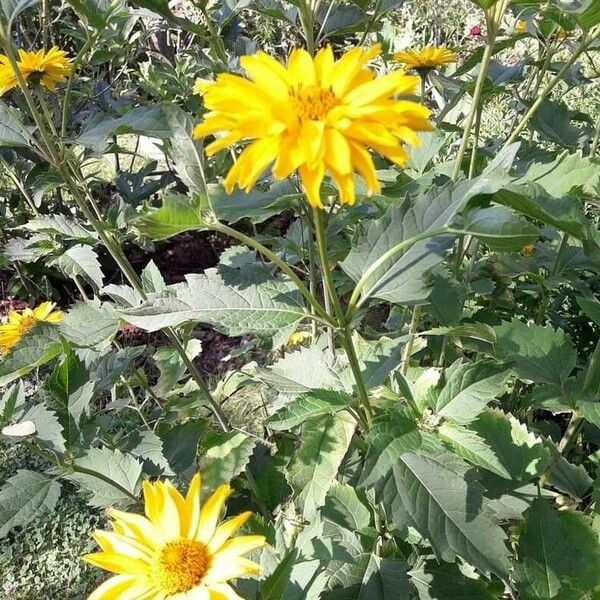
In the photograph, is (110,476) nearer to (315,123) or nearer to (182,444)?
(182,444)

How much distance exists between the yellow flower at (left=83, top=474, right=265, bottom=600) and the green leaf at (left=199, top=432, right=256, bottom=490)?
0.31m

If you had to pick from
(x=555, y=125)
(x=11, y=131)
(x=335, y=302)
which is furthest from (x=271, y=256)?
(x=555, y=125)

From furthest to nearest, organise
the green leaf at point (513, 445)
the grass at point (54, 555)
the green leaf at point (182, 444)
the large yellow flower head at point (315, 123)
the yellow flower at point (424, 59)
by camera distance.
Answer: the grass at point (54, 555) < the yellow flower at point (424, 59) < the green leaf at point (182, 444) < the green leaf at point (513, 445) < the large yellow flower head at point (315, 123)

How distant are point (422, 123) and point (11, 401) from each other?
3.00ft

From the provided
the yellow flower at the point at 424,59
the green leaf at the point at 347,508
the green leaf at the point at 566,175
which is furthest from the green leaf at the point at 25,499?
the yellow flower at the point at 424,59

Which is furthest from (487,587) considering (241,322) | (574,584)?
(241,322)

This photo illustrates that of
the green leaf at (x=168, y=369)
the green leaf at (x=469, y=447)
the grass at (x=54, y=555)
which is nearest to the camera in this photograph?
the green leaf at (x=469, y=447)

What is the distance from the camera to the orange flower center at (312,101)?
0.76 m

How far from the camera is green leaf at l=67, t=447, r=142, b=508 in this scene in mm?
1247

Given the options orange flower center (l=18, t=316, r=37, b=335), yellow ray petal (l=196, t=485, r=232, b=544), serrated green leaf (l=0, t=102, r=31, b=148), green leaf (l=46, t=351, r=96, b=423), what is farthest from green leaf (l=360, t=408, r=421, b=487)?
orange flower center (l=18, t=316, r=37, b=335)

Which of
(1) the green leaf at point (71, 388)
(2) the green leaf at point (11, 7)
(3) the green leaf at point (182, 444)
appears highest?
(2) the green leaf at point (11, 7)

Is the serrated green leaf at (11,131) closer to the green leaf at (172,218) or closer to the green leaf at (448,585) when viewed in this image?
the green leaf at (172,218)

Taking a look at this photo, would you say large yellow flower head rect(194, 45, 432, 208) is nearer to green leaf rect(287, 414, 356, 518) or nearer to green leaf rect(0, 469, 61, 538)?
green leaf rect(287, 414, 356, 518)

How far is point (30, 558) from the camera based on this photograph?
84.5 inches
